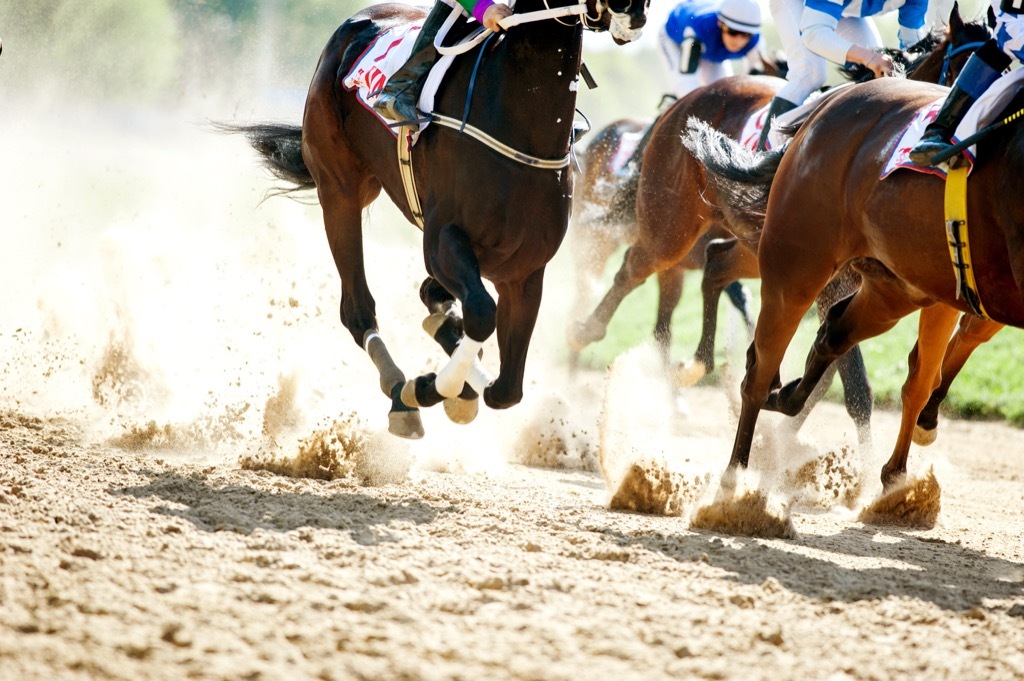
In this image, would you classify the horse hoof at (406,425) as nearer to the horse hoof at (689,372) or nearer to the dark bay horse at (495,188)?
the dark bay horse at (495,188)

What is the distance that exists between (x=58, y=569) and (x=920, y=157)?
338 cm

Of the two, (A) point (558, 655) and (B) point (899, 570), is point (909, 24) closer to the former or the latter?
(B) point (899, 570)

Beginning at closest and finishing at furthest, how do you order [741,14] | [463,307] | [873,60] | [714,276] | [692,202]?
[463,307], [873,60], [692,202], [714,276], [741,14]

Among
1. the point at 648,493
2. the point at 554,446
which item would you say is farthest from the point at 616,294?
the point at 648,493

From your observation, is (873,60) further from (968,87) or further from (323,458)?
(323,458)

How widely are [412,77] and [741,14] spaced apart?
4660mm

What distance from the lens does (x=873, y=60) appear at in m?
6.14

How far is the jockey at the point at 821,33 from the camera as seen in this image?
6430 mm

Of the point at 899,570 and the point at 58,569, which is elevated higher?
the point at 899,570

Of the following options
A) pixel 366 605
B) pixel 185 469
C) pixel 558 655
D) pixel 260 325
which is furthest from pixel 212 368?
pixel 558 655

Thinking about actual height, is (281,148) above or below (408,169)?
above

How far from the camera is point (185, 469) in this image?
5.13m

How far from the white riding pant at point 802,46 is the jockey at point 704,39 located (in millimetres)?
2132

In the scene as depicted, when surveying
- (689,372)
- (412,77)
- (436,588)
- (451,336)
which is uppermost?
(412,77)
